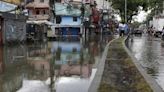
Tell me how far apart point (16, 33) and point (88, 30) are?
1646 inches

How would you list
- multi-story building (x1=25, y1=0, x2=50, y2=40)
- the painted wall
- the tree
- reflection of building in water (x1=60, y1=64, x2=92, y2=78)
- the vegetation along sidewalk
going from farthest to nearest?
1. the tree
2. the painted wall
3. multi-story building (x1=25, y1=0, x2=50, y2=40)
4. reflection of building in water (x1=60, y1=64, x2=92, y2=78)
5. the vegetation along sidewalk

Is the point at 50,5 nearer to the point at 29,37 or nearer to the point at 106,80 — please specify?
the point at 29,37

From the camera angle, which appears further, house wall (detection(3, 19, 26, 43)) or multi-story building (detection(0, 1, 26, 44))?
house wall (detection(3, 19, 26, 43))

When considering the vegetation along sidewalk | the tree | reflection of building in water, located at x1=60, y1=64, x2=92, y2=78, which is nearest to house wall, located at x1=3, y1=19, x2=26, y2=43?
reflection of building in water, located at x1=60, y1=64, x2=92, y2=78

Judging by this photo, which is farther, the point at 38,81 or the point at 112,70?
the point at 112,70

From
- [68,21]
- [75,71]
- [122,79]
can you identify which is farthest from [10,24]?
[68,21]

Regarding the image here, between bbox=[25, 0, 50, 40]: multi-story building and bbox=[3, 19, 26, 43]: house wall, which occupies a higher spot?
bbox=[25, 0, 50, 40]: multi-story building

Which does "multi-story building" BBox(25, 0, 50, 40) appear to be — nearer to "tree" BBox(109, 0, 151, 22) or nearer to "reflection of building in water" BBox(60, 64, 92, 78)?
"tree" BBox(109, 0, 151, 22)

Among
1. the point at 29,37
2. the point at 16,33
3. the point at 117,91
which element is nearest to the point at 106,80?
the point at 117,91

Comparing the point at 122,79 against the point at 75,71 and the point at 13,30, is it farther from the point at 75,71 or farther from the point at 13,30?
the point at 13,30

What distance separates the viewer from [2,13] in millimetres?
37406

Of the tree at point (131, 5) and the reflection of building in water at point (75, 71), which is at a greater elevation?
the tree at point (131, 5)

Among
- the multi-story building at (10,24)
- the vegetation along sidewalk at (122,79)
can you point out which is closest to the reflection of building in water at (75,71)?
the vegetation along sidewalk at (122,79)

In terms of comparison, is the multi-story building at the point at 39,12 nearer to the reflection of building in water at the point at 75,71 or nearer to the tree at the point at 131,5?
the tree at the point at 131,5
